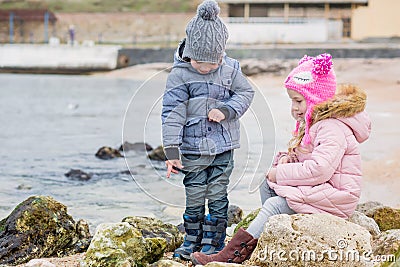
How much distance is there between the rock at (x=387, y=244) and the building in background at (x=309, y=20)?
37216mm

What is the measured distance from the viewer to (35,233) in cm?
438

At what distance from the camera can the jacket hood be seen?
3.78 meters

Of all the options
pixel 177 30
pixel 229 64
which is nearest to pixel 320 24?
pixel 177 30

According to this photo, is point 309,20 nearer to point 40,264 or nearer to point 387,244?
point 387,244

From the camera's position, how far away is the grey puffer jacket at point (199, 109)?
398 centimetres

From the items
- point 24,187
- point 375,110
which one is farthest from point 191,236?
point 375,110

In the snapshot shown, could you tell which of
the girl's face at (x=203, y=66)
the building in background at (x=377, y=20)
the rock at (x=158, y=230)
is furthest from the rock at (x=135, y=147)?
the building in background at (x=377, y=20)

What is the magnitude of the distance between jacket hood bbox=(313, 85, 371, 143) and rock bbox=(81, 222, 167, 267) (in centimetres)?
105

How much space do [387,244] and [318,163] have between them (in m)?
0.54

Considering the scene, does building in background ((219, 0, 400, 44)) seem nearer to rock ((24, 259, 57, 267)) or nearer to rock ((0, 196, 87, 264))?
rock ((0, 196, 87, 264))

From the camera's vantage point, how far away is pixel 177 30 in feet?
193

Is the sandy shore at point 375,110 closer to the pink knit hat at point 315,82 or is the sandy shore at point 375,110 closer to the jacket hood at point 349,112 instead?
the pink knit hat at point 315,82

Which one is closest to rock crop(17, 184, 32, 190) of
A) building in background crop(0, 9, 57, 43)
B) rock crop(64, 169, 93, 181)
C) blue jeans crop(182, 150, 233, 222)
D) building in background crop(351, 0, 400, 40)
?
rock crop(64, 169, 93, 181)

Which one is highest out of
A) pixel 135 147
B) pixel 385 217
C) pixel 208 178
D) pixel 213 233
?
pixel 208 178
